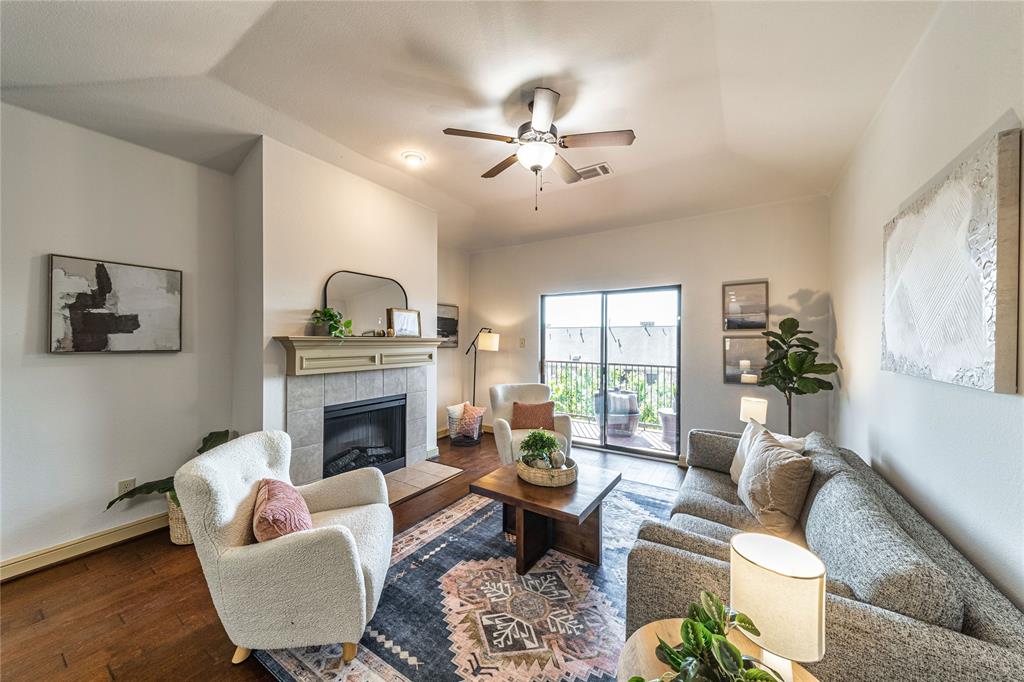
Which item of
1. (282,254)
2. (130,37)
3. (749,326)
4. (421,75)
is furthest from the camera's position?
(749,326)

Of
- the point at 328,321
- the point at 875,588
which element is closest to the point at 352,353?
the point at 328,321

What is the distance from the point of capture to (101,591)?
2.00 meters

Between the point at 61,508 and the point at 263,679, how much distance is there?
Answer: 79.8 inches

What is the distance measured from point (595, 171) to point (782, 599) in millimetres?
3054

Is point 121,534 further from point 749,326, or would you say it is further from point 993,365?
point 749,326

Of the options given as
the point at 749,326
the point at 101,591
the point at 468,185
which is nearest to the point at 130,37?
the point at 468,185

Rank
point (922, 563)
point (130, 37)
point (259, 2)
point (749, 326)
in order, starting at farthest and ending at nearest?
point (749, 326) < point (130, 37) < point (259, 2) < point (922, 563)

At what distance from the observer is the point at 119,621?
70.1 inches

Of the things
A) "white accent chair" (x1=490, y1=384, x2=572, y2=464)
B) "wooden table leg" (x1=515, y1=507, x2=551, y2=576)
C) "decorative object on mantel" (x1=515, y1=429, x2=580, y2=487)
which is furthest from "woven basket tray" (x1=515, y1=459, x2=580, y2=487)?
"white accent chair" (x1=490, y1=384, x2=572, y2=464)

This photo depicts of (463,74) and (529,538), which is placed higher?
(463,74)

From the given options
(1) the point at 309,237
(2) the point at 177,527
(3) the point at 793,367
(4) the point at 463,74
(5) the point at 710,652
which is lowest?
(2) the point at 177,527

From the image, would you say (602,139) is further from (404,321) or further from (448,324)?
(448,324)

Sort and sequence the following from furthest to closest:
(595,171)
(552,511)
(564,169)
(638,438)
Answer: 1. (638,438)
2. (595,171)
3. (564,169)
4. (552,511)

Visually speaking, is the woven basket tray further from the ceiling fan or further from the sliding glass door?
the sliding glass door
